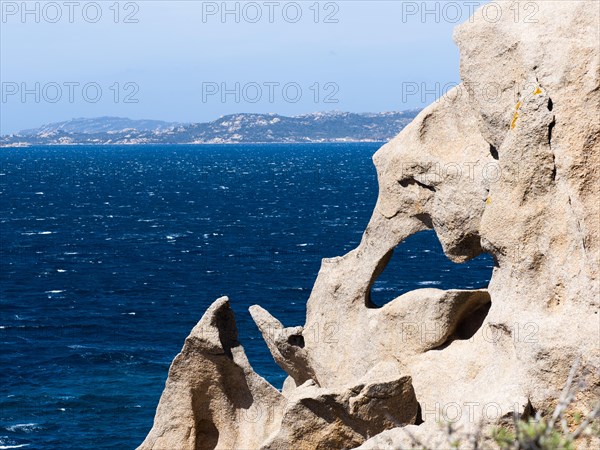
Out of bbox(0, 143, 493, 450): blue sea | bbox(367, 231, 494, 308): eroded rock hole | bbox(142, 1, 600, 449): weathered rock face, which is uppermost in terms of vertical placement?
bbox(142, 1, 600, 449): weathered rock face

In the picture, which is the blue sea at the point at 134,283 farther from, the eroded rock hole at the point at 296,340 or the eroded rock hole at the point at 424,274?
the eroded rock hole at the point at 296,340

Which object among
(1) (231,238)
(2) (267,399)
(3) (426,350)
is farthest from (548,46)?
(1) (231,238)

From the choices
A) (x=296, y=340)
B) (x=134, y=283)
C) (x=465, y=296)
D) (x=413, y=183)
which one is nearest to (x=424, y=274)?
(x=134, y=283)

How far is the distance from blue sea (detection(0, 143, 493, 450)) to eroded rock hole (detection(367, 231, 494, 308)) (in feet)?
0.64

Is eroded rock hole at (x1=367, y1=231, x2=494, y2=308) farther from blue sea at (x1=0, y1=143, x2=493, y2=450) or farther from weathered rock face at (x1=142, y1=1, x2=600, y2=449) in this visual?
weathered rock face at (x1=142, y1=1, x2=600, y2=449)

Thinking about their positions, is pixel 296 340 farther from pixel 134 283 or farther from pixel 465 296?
pixel 134 283

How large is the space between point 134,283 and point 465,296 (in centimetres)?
5636

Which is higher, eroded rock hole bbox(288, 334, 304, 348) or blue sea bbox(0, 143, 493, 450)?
eroded rock hole bbox(288, 334, 304, 348)

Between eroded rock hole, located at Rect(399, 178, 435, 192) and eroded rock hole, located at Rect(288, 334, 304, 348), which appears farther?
eroded rock hole, located at Rect(288, 334, 304, 348)

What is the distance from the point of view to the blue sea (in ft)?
162

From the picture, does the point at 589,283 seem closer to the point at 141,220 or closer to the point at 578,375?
the point at 578,375

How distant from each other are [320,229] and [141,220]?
24855 millimetres

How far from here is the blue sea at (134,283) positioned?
4938 cm

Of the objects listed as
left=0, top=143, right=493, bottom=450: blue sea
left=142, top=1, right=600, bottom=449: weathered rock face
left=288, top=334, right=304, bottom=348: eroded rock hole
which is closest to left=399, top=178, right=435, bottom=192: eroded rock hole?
left=142, top=1, right=600, bottom=449: weathered rock face
